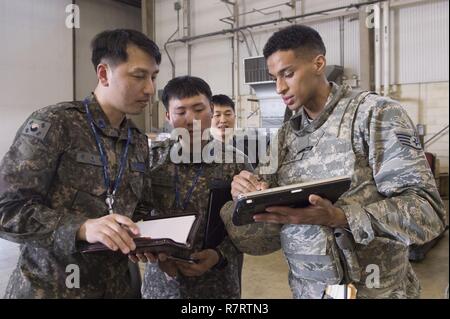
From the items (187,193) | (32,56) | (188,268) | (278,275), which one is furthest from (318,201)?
(32,56)

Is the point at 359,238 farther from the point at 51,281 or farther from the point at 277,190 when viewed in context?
the point at 51,281

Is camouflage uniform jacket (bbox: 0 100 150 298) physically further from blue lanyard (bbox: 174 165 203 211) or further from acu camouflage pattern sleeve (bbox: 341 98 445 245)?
acu camouflage pattern sleeve (bbox: 341 98 445 245)

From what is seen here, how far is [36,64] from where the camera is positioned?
204 inches

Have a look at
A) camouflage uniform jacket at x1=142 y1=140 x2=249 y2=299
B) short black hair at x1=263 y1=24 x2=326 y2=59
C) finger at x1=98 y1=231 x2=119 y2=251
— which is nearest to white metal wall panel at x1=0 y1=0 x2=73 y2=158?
camouflage uniform jacket at x1=142 y1=140 x2=249 y2=299

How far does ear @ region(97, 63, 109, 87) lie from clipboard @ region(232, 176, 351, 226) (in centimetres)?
53

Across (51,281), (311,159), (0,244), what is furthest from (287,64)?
(0,244)

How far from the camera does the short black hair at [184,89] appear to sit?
1354mm

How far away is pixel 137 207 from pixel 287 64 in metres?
0.58

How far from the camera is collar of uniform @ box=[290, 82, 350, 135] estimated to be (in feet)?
3.32

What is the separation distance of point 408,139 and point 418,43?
4315 millimetres

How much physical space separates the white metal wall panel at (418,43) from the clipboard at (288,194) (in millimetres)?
4209

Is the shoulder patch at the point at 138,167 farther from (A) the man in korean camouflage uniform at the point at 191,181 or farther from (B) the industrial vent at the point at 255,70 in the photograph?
(B) the industrial vent at the point at 255,70

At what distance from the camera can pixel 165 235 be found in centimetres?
81

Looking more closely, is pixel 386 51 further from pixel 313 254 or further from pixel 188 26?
pixel 313 254
